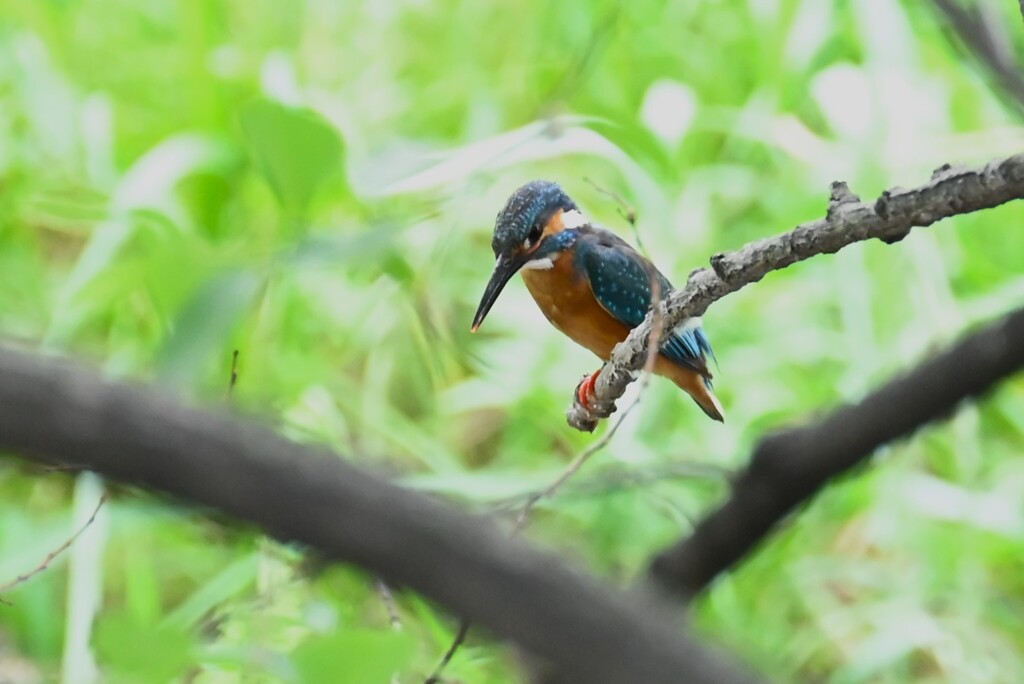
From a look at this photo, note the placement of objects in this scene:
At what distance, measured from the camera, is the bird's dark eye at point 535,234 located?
0.88 meters

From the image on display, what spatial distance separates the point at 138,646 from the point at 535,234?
1.79 feet

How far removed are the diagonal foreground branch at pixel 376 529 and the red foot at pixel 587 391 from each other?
0.50 m

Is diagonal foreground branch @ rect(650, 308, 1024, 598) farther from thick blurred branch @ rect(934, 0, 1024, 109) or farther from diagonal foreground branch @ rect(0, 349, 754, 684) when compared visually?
diagonal foreground branch @ rect(0, 349, 754, 684)

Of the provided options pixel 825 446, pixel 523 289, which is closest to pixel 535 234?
pixel 825 446

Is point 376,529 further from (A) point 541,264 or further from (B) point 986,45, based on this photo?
(A) point 541,264

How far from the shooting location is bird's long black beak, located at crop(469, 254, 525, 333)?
79 centimetres

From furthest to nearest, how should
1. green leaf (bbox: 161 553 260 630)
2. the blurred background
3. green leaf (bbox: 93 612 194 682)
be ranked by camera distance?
the blurred background, green leaf (bbox: 161 553 260 630), green leaf (bbox: 93 612 194 682)

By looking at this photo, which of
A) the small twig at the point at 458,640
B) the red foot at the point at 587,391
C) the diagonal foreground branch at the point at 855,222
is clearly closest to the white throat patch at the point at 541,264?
the red foot at the point at 587,391

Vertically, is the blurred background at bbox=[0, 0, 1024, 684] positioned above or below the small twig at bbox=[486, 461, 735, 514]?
above

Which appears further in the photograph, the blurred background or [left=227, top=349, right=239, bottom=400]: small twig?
the blurred background

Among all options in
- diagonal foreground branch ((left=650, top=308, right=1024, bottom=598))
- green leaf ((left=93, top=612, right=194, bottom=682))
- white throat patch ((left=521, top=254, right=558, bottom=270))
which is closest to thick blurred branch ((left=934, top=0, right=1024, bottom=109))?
diagonal foreground branch ((left=650, top=308, right=1024, bottom=598))

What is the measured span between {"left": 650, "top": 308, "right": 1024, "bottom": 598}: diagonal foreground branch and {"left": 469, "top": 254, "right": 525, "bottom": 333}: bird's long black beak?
0.71ft

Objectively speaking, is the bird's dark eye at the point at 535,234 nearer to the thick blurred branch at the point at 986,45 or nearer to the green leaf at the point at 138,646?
the thick blurred branch at the point at 986,45

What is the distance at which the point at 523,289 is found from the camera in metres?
1.92
